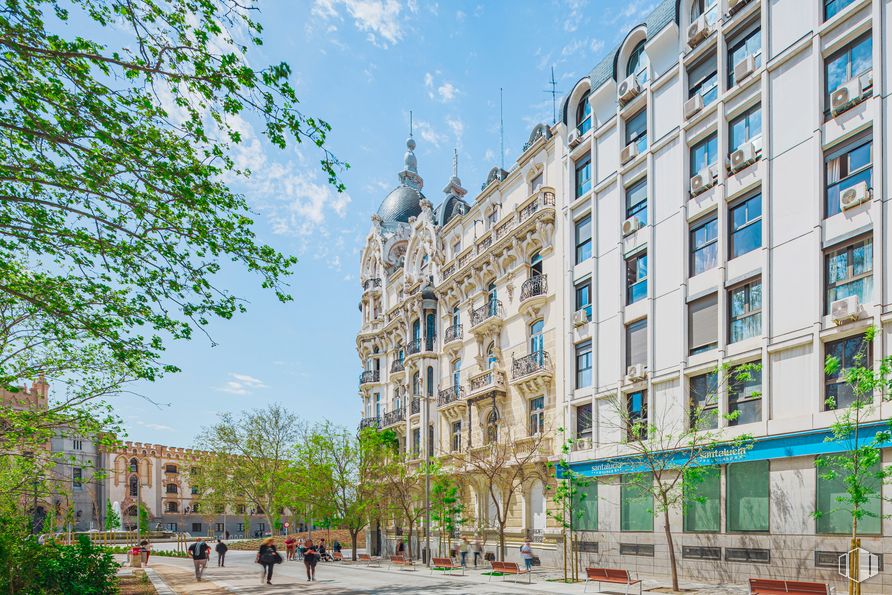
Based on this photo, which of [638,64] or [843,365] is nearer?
[843,365]

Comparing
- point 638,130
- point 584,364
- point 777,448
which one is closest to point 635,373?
point 584,364

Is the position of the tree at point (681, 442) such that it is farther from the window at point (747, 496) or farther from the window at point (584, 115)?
the window at point (584, 115)

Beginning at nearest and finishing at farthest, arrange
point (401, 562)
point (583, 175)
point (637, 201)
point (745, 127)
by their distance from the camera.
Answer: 1. point (745, 127)
2. point (637, 201)
3. point (583, 175)
4. point (401, 562)

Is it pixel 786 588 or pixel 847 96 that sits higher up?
pixel 847 96

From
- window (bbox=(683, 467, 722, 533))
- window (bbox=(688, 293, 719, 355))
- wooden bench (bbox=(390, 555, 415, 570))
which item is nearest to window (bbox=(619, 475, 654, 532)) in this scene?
window (bbox=(683, 467, 722, 533))

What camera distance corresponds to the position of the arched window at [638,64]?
27484mm

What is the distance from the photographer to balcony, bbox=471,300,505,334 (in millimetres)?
35812

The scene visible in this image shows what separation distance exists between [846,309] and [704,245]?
615cm

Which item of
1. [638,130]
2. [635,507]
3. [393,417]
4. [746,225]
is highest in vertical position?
[638,130]

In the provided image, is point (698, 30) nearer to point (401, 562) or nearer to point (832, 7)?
point (832, 7)

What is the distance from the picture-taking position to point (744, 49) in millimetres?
22781

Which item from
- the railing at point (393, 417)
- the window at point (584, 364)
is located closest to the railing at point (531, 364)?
the window at point (584, 364)

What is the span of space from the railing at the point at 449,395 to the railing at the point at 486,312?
4.02 metres

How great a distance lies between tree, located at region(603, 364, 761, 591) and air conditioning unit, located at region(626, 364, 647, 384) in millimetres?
950
